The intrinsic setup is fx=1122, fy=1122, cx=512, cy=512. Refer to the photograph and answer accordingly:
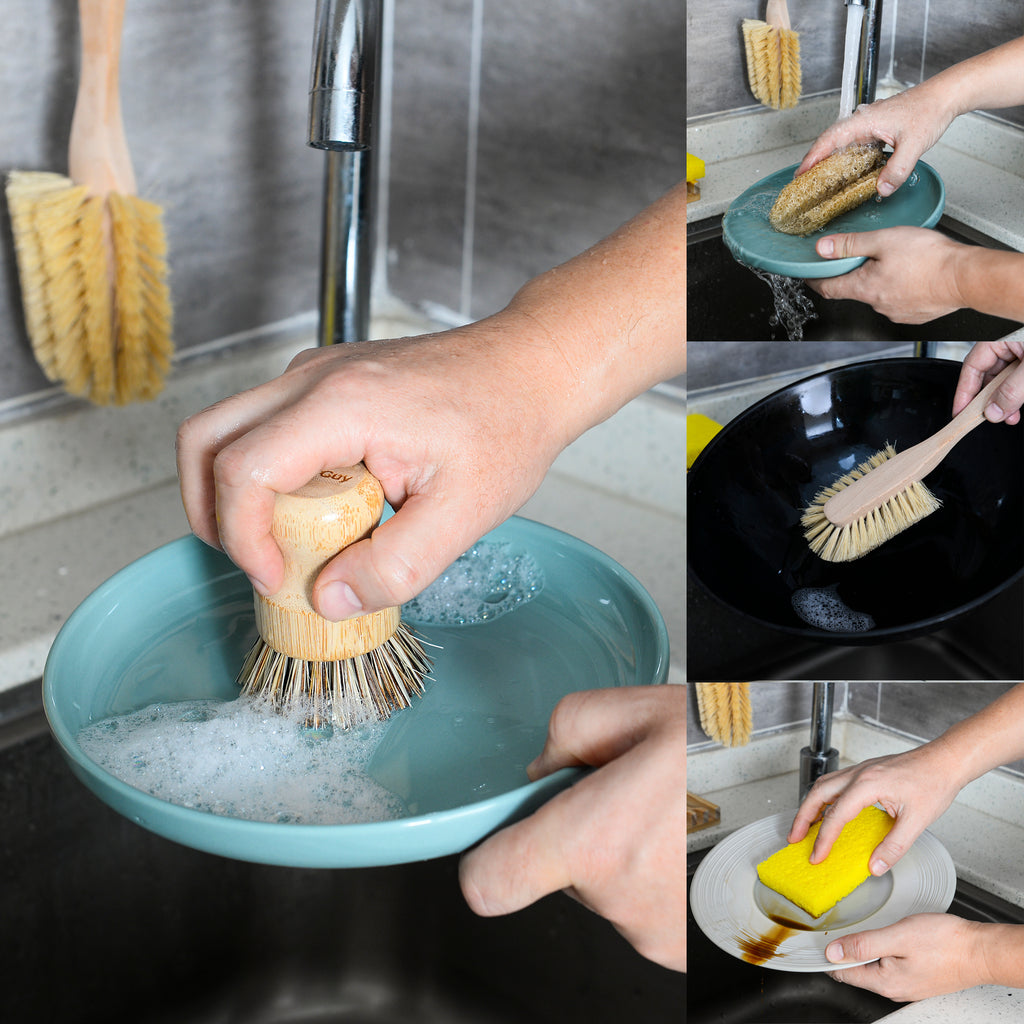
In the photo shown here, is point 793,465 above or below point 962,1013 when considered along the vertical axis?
above

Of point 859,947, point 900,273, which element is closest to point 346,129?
point 900,273

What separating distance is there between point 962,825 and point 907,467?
0.11 meters

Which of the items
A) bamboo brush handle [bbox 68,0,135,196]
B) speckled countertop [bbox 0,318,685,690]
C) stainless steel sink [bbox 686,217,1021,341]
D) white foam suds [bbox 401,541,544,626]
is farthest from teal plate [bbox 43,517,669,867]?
bamboo brush handle [bbox 68,0,135,196]

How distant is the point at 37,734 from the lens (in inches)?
24.3

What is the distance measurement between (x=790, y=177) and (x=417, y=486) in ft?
0.53

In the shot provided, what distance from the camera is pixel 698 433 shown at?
36cm

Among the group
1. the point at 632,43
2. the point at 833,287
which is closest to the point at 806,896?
the point at 833,287

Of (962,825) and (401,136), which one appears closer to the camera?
(962,825)

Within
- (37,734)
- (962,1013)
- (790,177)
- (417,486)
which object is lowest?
(37,734)

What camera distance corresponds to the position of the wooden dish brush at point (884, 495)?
32cm

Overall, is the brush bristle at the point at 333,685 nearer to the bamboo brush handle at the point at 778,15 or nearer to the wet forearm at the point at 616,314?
the wet forearm at the point at 616,314

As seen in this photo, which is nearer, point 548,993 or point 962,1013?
point 962,1013

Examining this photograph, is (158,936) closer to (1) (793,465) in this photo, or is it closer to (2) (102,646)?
(2) (102,646)

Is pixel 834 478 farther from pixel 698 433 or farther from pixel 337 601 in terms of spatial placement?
pixel 337 601
